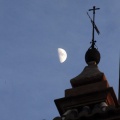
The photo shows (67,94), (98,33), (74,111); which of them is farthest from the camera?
(98,33)

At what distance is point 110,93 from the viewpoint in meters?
19.2

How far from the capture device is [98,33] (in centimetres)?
2277

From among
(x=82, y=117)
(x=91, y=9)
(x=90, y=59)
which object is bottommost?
(x=82, y=117)

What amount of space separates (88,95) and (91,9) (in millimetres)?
5780

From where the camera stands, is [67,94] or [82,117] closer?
[82,117]

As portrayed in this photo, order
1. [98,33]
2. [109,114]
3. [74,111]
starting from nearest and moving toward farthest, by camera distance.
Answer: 1. [109,114]
2. [74,111]
3. [98,33]

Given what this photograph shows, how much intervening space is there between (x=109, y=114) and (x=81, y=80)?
3.70 metres

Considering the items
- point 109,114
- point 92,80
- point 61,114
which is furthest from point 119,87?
point 109,114

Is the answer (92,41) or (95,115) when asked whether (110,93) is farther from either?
(92,41)

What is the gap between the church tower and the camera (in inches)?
680

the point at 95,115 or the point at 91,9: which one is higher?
the point at 91,9

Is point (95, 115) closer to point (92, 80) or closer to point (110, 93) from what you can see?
point (110, 93)

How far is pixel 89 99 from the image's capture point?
1908 cm

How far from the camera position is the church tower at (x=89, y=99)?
17.3 metres
